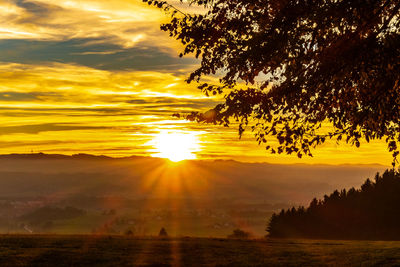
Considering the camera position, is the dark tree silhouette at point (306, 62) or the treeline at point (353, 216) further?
the treeline at point (353, 216)

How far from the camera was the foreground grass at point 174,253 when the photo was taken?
20.3 metres

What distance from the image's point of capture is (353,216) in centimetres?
6012

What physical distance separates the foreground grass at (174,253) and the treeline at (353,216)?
32.8 metres

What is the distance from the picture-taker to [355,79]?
52.3 feet

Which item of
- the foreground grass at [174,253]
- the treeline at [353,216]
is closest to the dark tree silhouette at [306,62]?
the foreground grass at [174,253]

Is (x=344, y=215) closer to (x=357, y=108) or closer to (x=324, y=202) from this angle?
(x=324, y=202)

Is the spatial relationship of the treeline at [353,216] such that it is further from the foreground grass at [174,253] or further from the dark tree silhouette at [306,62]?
the dark tree silhouette at [306,62]

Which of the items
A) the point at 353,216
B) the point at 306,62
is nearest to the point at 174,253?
the point at 306,62

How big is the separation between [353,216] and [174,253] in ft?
140

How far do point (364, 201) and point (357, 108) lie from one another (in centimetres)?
4727

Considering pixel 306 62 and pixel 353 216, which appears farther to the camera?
pixel 353 216

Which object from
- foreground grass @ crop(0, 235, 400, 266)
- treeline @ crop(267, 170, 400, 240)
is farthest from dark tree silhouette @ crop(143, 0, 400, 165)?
treeline @ crop(267, 170, 400, 240)

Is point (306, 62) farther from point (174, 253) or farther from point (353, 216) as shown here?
point (353, 216)

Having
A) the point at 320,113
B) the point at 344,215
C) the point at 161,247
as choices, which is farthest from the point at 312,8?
the point at 344,215
